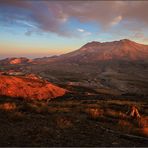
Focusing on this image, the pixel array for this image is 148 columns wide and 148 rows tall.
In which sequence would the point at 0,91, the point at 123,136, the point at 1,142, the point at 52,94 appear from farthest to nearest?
the point at 52,94 → the point at 0,91 → the point at 123,136 → the point at 1,142

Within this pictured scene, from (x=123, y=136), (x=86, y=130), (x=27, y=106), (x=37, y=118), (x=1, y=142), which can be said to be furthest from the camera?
(x=27, y=106)

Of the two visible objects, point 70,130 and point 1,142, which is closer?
point 1,142

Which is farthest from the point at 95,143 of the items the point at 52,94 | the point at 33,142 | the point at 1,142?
the point at 52,94

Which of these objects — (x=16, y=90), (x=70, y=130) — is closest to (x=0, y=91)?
(x=16, y=90)

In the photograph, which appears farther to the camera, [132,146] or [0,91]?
[0,91]

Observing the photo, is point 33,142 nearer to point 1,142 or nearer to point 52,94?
point 1,142

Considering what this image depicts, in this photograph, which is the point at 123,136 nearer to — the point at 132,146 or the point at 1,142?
the point at 132,146

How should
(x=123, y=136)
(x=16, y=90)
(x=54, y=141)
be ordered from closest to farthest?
(x=54, y=141)
(x=123, y=136)
(x=16, y=90)

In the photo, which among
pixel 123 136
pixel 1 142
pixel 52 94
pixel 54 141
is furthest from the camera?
pixel 52 94
